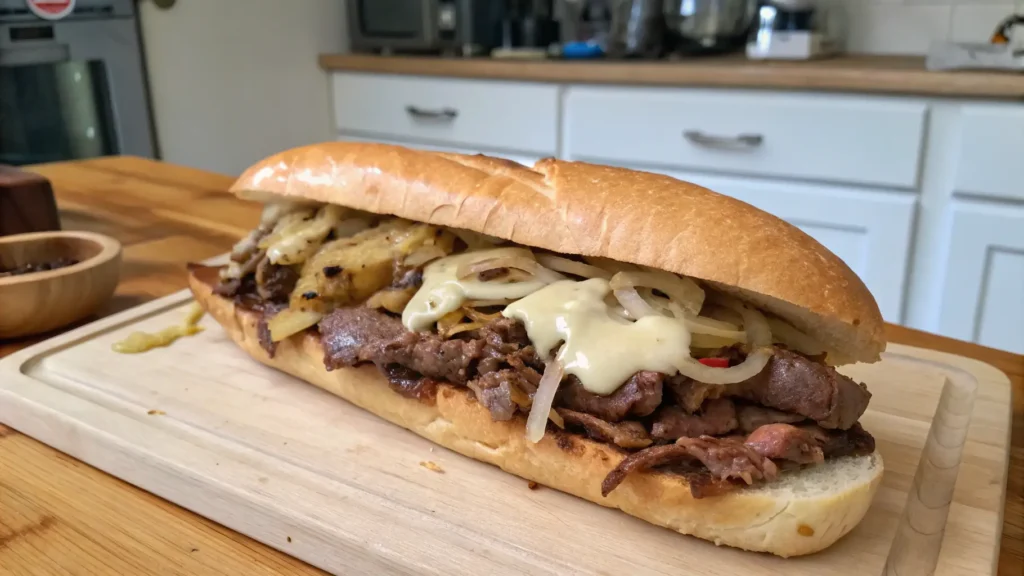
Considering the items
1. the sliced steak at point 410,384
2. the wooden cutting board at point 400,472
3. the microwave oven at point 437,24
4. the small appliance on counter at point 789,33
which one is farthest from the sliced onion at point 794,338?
the microwave oven at point 437,24

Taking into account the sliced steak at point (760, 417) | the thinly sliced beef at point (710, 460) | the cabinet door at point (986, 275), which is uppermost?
the sliced steak at point (760, 417)

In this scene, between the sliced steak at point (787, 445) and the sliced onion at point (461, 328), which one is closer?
the sliced steak at point (787, 445)

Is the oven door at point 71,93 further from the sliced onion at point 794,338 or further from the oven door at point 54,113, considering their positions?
the sliced onion at point 794,338

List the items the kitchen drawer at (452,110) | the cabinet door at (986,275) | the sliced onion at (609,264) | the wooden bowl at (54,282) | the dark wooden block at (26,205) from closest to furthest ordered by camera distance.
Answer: the sliced onion at (609,264) < the wooden bowl at (54,282) < the dark wooden block at (26,205) < the cabinet door at (986,275) < the kitchen drawer at (452,110)

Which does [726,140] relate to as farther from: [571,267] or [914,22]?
[571,267]

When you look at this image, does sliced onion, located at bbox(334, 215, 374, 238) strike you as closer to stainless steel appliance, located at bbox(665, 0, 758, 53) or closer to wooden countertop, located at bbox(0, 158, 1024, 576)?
wooden countertop, located at bbox(0, 158, 1024, 576)

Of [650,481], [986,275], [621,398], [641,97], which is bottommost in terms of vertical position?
[986,275]

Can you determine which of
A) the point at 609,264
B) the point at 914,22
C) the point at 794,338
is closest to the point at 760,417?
the point at 794,338
